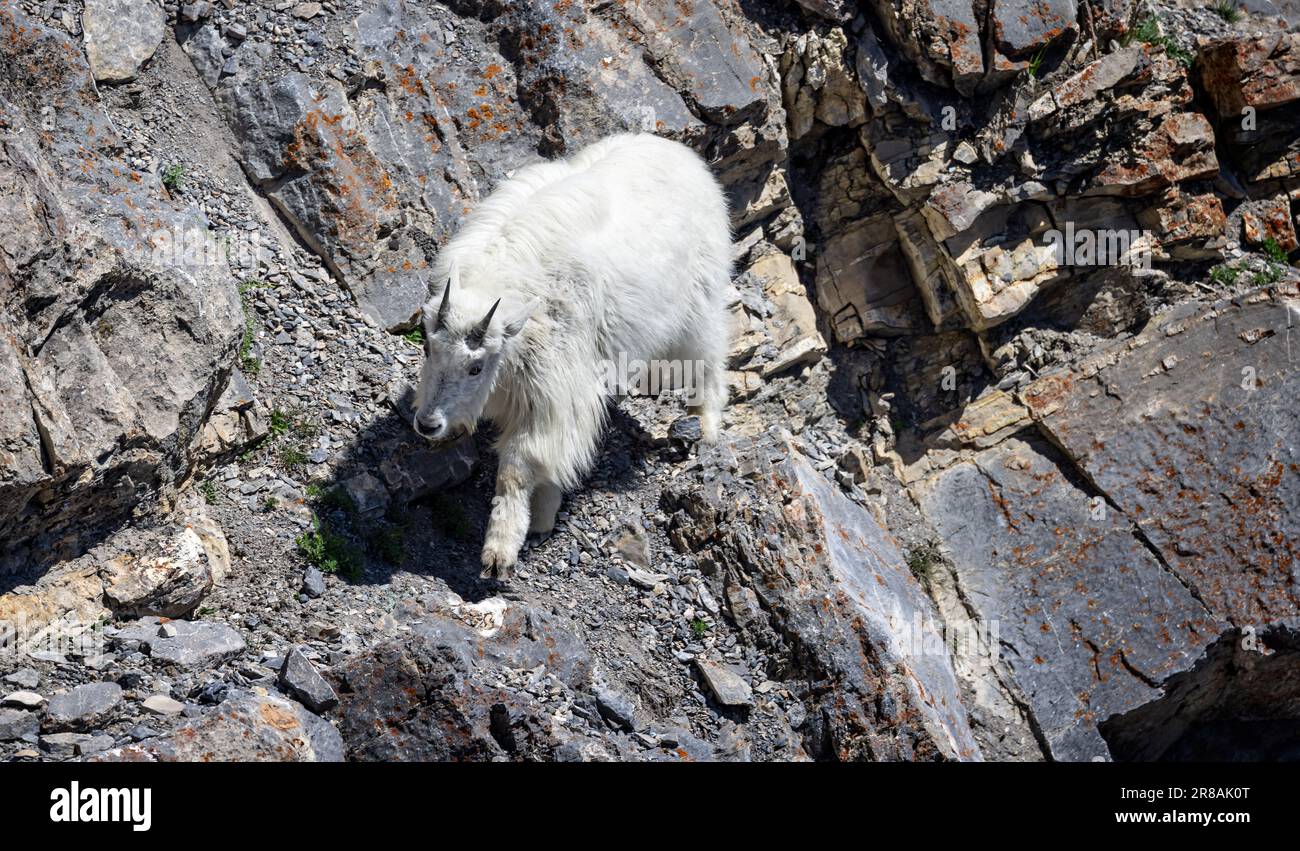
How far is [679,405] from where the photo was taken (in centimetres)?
997

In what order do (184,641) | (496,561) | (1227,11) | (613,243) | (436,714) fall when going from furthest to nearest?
(1227,11) < (613,243) < (496,561) < (184,641) < (436,714)

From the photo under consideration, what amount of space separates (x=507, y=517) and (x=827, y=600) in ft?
8.29

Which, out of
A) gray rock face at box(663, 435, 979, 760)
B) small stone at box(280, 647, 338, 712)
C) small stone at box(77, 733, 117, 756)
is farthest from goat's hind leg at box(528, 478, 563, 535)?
small stone at box(77, 733, 117, 756)

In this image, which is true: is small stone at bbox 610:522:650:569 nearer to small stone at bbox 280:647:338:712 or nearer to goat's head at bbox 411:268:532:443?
goat's head at bbox 411:268:532:443

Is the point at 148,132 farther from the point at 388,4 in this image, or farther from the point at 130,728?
the point at 130,728

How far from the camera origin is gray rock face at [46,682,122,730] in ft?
19.0

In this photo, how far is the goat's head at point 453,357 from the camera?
702 centimetres

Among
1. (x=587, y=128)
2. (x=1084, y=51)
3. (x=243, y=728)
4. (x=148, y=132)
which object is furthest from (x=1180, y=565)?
(x=148, y=132)

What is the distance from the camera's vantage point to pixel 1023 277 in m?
10.8

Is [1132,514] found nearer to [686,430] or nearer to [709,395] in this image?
[709,395]

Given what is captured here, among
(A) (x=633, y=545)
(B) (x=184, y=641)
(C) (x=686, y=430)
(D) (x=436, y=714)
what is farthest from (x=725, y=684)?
(B) (x=184, y=641)

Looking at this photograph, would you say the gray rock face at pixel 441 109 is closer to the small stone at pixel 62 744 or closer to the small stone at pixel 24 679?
the small stone at pixel 24 679

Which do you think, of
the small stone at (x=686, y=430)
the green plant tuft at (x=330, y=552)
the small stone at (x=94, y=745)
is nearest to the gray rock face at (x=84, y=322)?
the green plant tuft at (x=330, y=552)

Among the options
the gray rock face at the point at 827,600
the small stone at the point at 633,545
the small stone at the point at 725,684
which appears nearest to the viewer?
the small stone at the point at 725,684
